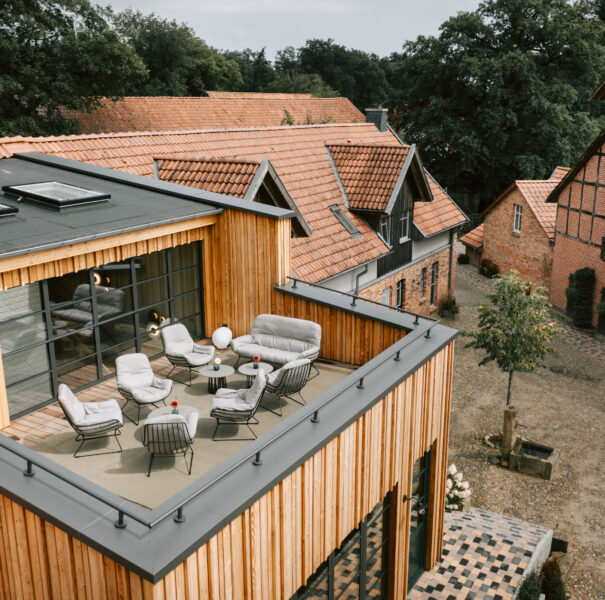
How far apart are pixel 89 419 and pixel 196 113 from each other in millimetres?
31289

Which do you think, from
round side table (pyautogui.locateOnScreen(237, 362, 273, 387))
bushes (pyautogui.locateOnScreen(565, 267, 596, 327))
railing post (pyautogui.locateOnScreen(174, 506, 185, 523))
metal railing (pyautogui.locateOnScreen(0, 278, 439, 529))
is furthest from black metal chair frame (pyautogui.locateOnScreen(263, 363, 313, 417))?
bushes (pyautogui.locateOnScreen(565, 267, 596, 327))

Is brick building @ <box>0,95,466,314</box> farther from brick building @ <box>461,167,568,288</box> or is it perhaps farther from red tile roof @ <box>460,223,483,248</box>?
red tile roof @ <box>460,223,483,248</box>

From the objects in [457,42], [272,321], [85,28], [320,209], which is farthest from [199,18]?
[272,321]

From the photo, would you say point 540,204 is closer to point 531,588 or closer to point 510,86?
point 510,86

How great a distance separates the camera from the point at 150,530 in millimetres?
5730

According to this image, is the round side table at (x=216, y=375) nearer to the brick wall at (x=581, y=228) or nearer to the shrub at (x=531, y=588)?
the shrub at (x=531, y=588)

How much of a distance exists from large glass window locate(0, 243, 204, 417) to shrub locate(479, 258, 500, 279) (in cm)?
2590

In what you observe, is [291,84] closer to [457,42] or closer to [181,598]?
[457,42]

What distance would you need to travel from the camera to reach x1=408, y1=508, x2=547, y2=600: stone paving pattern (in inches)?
463

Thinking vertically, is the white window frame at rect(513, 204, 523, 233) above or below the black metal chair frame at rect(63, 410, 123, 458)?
below

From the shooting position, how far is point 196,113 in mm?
37000

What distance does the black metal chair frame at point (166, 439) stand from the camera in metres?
7.62

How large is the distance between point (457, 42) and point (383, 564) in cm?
3701

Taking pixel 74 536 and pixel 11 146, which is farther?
pixel 11 146
